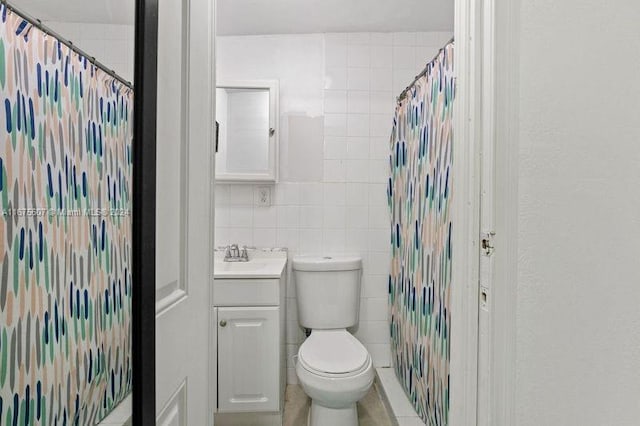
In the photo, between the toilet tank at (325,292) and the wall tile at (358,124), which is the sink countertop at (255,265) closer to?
the toilet tank at (325,292)

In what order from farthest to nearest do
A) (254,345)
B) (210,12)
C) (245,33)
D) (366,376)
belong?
(245,33) → (254,345) → (366,376) → (210,12)

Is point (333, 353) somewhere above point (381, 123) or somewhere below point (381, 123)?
below

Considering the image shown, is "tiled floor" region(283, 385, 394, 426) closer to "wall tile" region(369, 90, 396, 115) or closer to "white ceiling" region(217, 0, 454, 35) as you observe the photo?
"wall tile" region(369, 90, 396, 115)

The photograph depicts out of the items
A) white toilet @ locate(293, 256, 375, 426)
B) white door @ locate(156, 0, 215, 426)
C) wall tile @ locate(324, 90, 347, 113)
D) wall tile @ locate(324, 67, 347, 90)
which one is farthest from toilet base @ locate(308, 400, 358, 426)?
wall tile @ locate(324, 67, 347, 90)

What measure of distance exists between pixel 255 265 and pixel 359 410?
0.97 m

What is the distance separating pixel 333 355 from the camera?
1.91m

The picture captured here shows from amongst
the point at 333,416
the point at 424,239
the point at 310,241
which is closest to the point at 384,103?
the point at 310,241

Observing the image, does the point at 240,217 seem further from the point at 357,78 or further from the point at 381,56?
the point at 381,56

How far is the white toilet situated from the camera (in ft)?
5.68

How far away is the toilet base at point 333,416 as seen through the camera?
1832 mm

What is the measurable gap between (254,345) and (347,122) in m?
1.40

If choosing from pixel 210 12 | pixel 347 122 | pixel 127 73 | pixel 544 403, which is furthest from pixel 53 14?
pixel 347 122

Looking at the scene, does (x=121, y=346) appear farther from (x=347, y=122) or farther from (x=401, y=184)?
(x=347, y=122)

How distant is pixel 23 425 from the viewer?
34 centimetres
